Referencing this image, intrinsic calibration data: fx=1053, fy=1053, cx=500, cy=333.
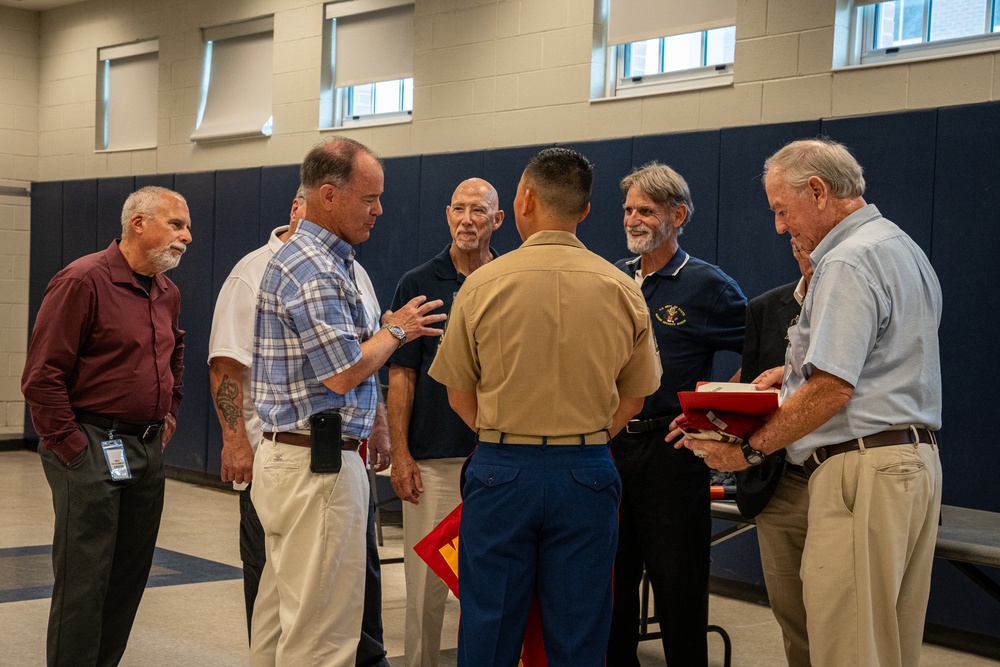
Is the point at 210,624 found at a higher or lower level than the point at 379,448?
lower

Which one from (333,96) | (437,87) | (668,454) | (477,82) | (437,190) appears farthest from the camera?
(333,96)

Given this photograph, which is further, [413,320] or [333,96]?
[333,96]

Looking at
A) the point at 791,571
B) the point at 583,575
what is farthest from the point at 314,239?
the point at 791,571

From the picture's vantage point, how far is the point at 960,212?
4.62 m

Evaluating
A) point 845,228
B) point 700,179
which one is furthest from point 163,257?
point 700,179

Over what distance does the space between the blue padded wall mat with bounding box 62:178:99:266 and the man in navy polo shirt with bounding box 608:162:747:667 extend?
23.5 ft

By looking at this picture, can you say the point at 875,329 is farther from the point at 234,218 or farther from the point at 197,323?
the point at 197,323

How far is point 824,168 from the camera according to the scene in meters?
2.69

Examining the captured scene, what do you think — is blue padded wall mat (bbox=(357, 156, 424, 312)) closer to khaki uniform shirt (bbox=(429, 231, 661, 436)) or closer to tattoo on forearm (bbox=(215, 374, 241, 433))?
tattoo on forearm (bbox=(215, 374, 241, 433))

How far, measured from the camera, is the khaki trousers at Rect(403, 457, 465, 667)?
11.7ft

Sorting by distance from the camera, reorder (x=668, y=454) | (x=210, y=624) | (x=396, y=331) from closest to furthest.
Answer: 1. (x=396, y=331)
2. (x=668, y=454)
3. (x=210, y=624)

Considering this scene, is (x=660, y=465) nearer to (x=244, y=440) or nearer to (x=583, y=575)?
(x=583, y=575)

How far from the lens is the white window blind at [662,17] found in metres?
5.80

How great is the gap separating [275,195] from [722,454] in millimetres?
5756
